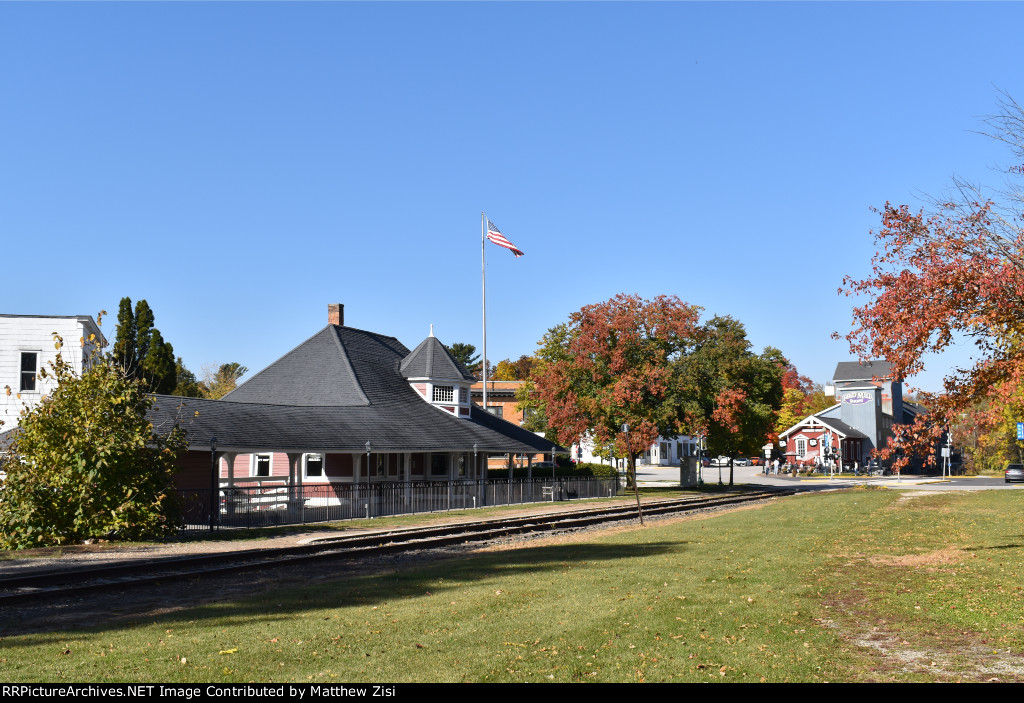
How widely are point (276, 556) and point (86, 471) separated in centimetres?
668

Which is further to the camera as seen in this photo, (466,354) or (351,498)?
(466,354)

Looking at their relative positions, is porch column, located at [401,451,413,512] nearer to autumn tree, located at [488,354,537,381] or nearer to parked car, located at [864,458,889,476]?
parked car, located at [864,458,889,476]

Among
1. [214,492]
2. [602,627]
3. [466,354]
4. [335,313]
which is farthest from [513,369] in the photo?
[602,627]

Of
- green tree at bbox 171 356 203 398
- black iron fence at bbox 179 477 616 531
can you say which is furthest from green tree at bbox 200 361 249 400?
black iron fence at bbox 179 477 616 531

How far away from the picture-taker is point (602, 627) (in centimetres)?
1135

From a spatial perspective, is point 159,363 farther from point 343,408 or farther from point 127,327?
point 343,408

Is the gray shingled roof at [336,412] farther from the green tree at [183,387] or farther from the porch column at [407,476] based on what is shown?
the green tree at [183,387]

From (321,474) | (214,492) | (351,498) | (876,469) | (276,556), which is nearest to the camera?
(276,556)

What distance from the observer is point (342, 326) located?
54.2 meters

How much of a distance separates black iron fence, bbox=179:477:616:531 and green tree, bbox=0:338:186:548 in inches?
87.7

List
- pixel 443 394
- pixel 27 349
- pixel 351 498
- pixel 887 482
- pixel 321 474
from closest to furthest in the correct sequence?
pixel 351 498
pixel 27 349
pixel 321 474
pixel 443 394
pixel 887 482
